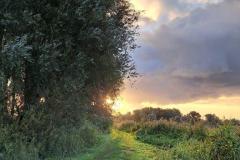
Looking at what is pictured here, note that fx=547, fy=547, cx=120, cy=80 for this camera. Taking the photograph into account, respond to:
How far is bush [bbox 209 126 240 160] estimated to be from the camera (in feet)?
70.6

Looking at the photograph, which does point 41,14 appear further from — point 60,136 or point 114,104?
point 114,104

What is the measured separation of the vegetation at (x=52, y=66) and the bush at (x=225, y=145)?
8.13m

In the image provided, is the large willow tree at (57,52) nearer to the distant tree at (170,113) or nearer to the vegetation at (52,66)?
the vegetation at (52,66)

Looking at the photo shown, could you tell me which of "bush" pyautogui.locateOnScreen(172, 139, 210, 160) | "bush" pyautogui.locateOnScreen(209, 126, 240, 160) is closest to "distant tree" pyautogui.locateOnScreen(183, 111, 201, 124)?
"bush" pyautogui.locateOnScreen(172, 139, 210, 160)

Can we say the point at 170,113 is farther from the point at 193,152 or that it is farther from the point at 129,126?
the point at 193,152

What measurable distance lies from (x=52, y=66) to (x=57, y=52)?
0.78 m

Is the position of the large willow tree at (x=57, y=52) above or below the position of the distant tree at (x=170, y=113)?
below

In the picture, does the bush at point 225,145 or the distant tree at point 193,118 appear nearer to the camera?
the bush at point 225,145

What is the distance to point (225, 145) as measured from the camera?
21.8 meters

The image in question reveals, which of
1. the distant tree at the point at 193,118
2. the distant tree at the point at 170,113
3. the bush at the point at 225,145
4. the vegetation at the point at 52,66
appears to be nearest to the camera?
the bush at the point at 225,145

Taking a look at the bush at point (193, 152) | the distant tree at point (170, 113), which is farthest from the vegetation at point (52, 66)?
the distant tree at point (170, 113)

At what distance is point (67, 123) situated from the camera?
2908 cm

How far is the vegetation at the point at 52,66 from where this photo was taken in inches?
997

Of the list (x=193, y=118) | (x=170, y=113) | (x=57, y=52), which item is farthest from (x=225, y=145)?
(x=170, y=113)
